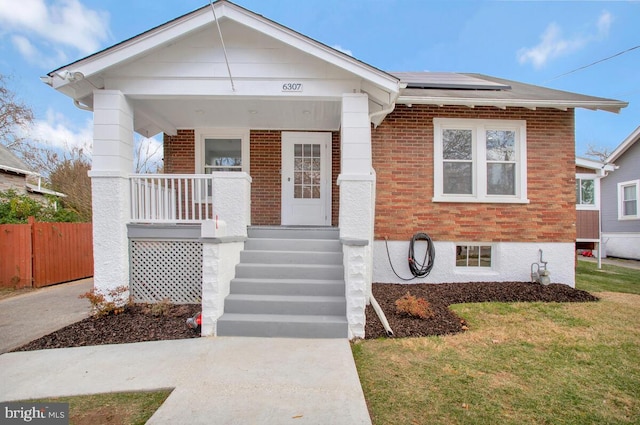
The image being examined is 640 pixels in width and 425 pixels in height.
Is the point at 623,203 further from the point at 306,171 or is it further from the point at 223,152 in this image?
the point at 223,152

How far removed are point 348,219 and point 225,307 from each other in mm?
2219

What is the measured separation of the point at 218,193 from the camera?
16.8 ft

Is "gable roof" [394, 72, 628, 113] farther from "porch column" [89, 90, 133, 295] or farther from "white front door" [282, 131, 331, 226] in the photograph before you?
"porch column" [89, 90, 133, 295]

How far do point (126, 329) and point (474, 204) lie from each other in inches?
260

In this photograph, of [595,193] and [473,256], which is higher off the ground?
[595,193]

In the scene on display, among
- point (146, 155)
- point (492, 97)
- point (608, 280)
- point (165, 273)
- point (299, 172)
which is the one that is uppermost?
point (146, 155)

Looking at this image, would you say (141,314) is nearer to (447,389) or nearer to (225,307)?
(225,307)

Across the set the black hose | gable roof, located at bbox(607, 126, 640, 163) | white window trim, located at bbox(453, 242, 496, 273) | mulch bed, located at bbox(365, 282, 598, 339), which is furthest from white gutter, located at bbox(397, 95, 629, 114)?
gable roof, located at bbox(607, 126, 640, 163)

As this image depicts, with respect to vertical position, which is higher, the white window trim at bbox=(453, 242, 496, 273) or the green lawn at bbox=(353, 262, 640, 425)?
the white window trim at bbox=(453, 242, 496, 273)

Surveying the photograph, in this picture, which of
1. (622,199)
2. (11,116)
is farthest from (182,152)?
(622,199)

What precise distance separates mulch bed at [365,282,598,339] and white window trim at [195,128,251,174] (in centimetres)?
421

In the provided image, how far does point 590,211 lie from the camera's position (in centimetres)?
1030

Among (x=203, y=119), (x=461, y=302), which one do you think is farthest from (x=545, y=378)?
(x=203, y=119)

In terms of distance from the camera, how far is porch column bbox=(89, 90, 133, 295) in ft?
16.5
